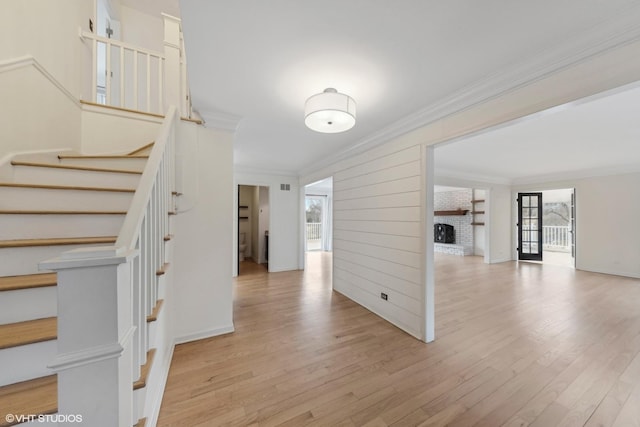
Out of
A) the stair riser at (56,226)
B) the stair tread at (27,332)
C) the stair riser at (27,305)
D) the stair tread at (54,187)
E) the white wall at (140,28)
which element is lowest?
the stair tread at (27,332)

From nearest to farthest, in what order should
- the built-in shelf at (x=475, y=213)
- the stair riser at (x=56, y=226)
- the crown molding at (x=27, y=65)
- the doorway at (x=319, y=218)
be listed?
the stair riser at (x=56, y=226), the crown molding at (x=27, y=65), the built-in shelf at (x=475, y=213), the doorway at (x=319, y=218)

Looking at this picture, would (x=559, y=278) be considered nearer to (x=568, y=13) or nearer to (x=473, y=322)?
(x=473, y=322)

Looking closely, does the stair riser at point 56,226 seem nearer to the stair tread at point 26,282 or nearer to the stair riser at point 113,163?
the stair tread at point 26,282

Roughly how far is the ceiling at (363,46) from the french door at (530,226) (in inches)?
268

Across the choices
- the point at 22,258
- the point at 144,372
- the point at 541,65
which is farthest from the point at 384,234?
the point at 22,258

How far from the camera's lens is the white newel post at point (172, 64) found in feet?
8.05

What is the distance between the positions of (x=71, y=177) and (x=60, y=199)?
30cm

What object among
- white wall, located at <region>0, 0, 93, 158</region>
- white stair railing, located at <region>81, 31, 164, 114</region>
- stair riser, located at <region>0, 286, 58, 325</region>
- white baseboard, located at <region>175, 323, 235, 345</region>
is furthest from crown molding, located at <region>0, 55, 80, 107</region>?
white baseboard, located at <region>175, 323, 235, 345</region>

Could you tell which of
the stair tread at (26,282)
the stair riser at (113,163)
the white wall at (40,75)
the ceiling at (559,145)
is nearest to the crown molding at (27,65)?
the white wall at (40,75)

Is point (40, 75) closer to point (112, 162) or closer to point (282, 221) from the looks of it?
point (112, 162)

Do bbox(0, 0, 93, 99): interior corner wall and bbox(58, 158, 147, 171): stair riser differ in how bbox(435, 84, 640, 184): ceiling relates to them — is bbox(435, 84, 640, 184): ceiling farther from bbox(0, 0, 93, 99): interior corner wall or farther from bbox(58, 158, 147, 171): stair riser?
bbox(0, 0, 93, 99): interior corner wall

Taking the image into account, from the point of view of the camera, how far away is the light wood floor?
1.59 metres

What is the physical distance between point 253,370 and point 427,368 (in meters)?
1.51

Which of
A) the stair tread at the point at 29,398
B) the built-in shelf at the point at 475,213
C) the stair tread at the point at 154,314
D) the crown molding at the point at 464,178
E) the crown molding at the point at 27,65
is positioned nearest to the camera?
the stair tread at the point at 29,398
